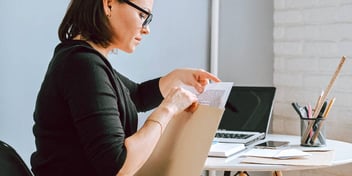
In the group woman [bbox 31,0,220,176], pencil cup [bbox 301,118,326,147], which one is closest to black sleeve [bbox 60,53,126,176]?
woman [bbox 31,0,220,176]

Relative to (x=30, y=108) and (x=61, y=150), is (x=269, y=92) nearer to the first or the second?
(x=30, y=108)

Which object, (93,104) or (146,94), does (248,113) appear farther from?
(93,104)

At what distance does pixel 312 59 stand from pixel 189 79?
94cm

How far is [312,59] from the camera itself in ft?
7.63

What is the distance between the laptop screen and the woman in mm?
644

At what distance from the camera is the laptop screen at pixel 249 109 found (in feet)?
6.11

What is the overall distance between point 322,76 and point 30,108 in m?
1.16

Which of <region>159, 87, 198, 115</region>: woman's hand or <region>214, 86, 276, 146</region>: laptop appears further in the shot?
<region>214, 86, 276, 146</region>: laptop

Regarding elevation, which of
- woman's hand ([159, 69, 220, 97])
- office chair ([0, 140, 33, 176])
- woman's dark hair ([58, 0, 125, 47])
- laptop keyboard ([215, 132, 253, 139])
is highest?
woman's dark hair ([58, 0, 125, 47])

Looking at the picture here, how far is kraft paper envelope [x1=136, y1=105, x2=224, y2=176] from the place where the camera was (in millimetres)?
1210

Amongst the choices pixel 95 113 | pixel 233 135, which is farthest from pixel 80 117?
pixel 233 135

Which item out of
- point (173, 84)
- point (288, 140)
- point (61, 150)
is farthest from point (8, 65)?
point (288, 140)

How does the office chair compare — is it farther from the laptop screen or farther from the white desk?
the laptop screen

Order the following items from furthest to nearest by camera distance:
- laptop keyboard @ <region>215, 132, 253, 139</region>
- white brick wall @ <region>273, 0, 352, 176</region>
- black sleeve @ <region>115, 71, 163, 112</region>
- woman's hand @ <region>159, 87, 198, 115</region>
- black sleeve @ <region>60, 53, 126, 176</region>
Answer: white brick wall @ <region>273, 0, 352, 176</region>, laptop keyboard @ <region>215, 132, 253, 139</region>, black sleeve @ <region>115, 71, 163, 112</region>, woman's hand @ <region>159, 87, 198, 115</region>, black sleeve @ <region>60, 53, 126, 176</region>
